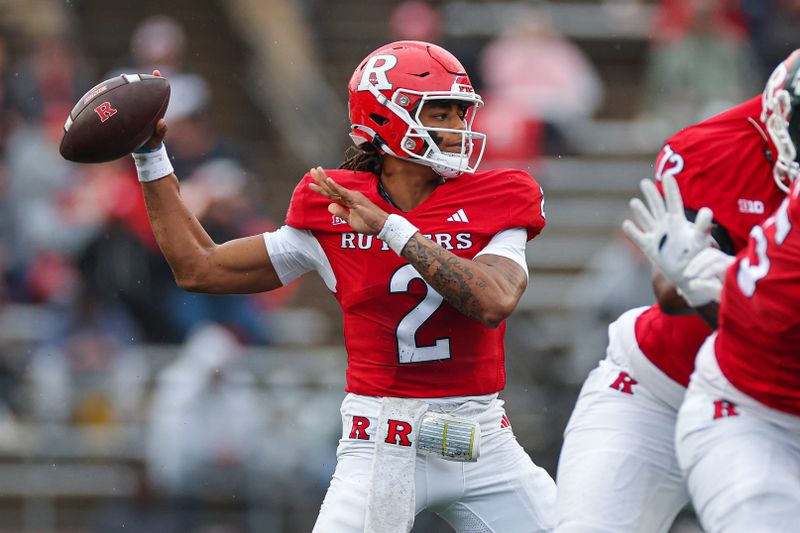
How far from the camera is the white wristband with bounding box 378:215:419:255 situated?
425 cm

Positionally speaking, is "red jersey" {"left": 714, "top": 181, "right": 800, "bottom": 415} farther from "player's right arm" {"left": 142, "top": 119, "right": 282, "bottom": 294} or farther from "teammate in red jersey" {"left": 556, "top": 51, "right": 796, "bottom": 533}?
"player's right arm" {"left": 142, "top": 119, "right": 282, "bottom": 294}

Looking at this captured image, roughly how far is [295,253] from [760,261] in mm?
1652

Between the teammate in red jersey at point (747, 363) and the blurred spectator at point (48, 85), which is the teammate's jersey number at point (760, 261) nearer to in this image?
the teammate in red jersey at point (747, 363)

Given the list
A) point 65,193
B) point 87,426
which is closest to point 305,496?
point 87,426

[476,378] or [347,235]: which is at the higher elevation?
[347,235]

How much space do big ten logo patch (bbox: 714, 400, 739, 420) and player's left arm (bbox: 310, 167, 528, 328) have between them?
0.73m

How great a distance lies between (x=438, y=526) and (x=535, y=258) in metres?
3.15

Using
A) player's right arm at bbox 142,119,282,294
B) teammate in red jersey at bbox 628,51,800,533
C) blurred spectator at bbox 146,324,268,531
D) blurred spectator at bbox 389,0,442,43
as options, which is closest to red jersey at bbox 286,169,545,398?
player's right arm at bbox 142,119,282,294

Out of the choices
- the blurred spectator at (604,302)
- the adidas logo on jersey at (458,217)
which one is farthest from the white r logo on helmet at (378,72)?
the blurred spectator at (604,302)

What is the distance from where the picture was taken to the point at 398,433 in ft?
14.3

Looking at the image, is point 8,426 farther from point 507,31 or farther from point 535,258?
point 507,31

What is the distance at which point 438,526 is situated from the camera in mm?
7871

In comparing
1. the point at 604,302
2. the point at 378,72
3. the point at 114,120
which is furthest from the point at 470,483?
the point at 604,302

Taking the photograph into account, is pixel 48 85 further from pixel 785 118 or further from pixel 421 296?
pixel 785 118
